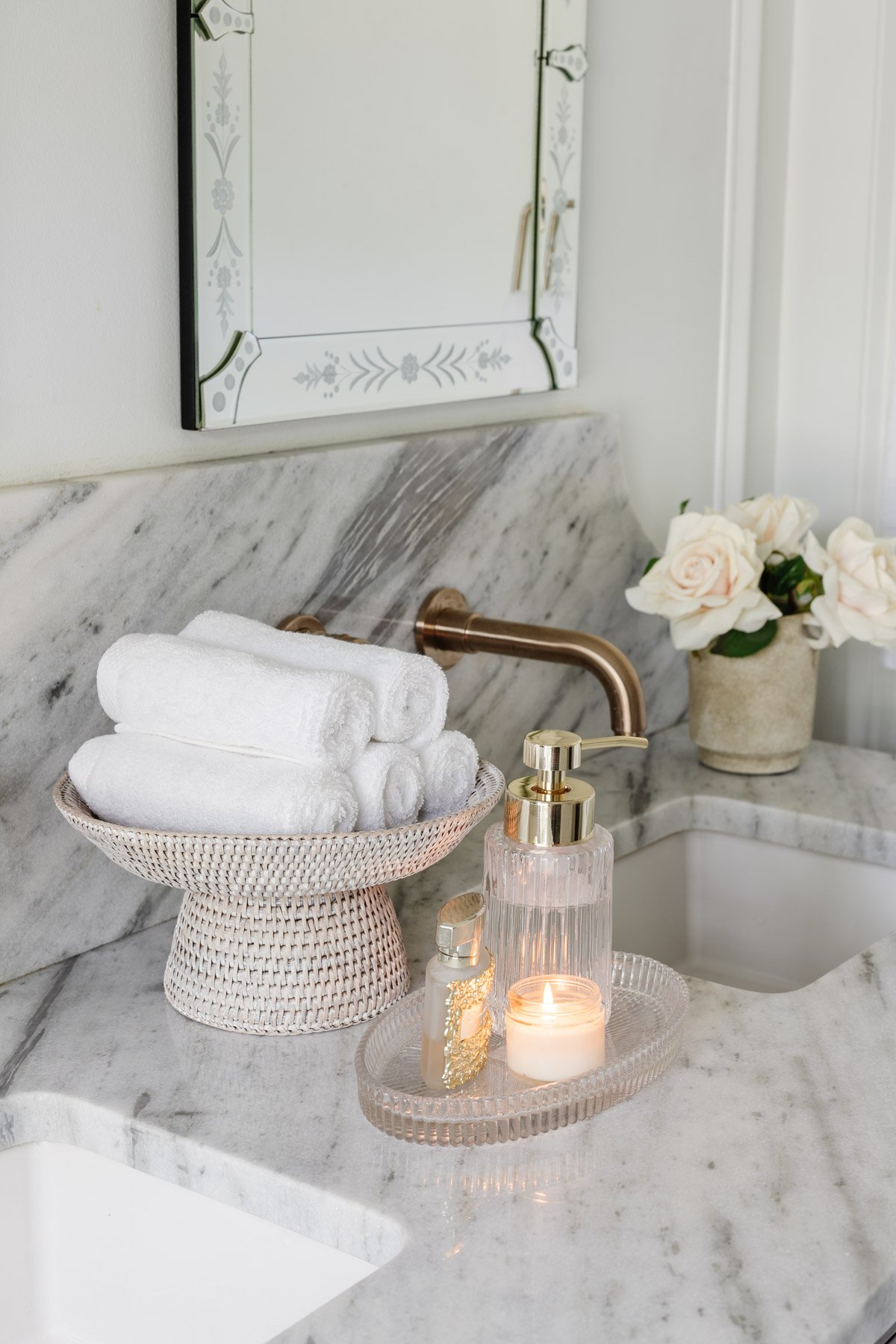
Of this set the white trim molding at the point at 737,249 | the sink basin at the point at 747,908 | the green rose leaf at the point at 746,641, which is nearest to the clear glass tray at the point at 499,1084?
the sink basin at the point at 747,908

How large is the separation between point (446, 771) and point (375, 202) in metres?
0.48

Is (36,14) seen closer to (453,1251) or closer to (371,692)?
(371,692)

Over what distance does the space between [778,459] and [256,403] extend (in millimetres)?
778

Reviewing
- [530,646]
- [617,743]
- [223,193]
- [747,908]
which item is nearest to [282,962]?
[617,743]

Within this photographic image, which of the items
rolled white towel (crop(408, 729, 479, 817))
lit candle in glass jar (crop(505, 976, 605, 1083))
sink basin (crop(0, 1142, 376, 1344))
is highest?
rolled white towel (crop(408, 729, 479, 817))

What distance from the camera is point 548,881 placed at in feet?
2.70

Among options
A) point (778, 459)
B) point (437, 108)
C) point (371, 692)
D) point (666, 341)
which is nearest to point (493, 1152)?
point (371, 692)

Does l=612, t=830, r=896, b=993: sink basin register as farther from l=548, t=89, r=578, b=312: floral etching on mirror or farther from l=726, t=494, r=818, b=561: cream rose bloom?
l=548, t=89, r=578, b=312: floral etching on mirror

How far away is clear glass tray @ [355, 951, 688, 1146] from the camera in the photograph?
2.44ft

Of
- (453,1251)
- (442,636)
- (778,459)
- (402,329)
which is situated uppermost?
(402,329)

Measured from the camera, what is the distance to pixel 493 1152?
2.45 ft

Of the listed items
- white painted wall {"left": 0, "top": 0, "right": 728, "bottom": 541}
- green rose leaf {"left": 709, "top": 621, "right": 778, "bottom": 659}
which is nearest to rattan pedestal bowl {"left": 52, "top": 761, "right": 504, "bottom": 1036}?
white painted wall {"left": 0, "top": 0, "right": 728, "bottom": 541}

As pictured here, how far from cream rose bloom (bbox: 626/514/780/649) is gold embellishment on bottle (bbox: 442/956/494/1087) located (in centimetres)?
56

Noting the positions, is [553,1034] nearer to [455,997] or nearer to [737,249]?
[455,997]
